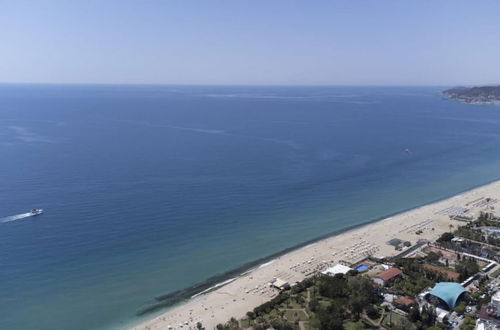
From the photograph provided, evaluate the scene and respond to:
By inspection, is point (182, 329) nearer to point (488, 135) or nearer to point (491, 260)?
point (491, 260)

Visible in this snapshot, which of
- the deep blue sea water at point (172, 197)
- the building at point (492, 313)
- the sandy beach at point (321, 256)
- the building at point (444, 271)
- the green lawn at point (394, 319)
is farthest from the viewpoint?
the deep blue sea water at point (172, 197)

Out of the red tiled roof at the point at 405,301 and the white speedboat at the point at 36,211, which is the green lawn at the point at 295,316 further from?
the white speedboat at the point at 36,211

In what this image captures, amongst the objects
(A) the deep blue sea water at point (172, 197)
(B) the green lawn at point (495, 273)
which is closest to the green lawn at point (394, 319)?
(B) the green lawn at point (495, 273)

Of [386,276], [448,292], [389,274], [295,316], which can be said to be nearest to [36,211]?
[295,316]

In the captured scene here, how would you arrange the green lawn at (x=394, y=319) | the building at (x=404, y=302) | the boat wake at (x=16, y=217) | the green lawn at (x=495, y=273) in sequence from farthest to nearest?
1. the boat wake at (x=16, y=217)
2. the green lawn at (x=495, y=273)
3. the building at (x=404, y=302)
4. the green lawn at (x=394, y=319)

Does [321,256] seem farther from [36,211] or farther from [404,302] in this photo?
[36,211]

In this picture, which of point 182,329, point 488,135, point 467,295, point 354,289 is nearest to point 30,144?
point 182,329

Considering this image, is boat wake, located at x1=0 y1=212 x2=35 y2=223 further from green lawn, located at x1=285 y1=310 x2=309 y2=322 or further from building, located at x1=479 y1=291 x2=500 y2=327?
building, located at x1=479 y1=291 x2=500 y2=327
